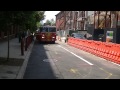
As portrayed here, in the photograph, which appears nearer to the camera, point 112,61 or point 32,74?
point 32,74

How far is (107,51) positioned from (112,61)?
1.68 meters

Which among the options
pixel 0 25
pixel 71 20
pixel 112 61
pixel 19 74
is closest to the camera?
pixel 19 74

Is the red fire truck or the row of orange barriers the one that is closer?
the row of orange barriers

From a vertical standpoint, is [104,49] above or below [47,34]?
below

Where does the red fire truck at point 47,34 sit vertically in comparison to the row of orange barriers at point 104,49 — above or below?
above

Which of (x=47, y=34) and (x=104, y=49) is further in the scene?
(x=47, y=34)

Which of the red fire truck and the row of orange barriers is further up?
the red fire truck

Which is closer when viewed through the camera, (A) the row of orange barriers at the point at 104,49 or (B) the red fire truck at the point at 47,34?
(A) the row of orange barriers at the point at 104,49
